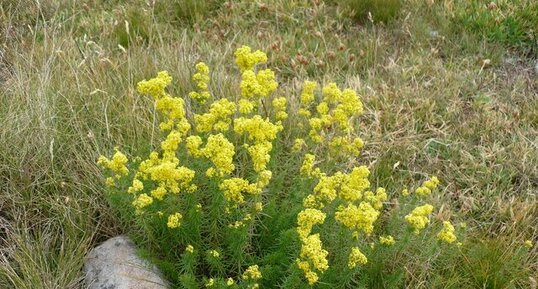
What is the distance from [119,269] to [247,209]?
0.68 metres

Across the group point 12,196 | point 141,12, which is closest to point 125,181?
point 12,196

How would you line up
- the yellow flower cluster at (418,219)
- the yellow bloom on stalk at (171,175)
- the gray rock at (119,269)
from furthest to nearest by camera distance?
the gray rock at (119,269)
the yellow flower cluster at (418,219)
the yellow bloom on stalk at (171,175)

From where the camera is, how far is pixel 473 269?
3.44 metres

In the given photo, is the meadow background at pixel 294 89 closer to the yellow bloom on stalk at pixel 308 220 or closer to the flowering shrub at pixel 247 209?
the flowering shrub at pixel 247 209

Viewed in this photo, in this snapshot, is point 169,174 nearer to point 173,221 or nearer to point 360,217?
point 173,221

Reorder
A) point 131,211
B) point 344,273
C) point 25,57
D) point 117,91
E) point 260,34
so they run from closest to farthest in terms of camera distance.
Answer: point 344,273
point 131,211
point 117,91
point 25,57
point 260,34

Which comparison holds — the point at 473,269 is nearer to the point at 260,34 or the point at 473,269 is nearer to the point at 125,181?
the point at 125,181

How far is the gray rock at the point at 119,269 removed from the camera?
3.16 meters

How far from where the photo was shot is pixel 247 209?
3.21 metres

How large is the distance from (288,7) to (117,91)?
1894mm

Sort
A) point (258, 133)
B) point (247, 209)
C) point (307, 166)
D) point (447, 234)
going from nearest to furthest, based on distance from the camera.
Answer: point (258, 133) < point (447, 234) < point (307, 166) < point (247, 209)

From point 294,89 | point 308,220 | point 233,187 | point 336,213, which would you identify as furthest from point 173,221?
point 294,89

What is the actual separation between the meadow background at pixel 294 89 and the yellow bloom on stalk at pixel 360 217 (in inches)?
28.2

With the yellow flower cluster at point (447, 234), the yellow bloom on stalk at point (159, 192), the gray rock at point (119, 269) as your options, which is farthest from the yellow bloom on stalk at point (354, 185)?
the gray rock at point (119, 269)
